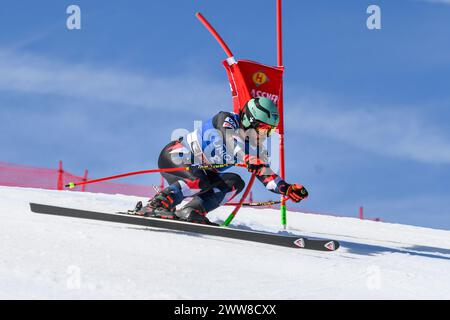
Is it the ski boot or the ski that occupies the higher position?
the ski boot

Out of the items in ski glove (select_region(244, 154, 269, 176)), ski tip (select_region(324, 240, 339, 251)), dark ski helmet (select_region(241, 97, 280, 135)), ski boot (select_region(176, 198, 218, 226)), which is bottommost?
ski tip (select_region(324, 240, 339, 251))

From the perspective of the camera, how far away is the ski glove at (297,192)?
6375mm

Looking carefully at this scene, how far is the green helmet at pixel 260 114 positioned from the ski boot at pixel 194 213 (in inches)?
42.9

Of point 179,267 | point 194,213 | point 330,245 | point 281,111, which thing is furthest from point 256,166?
point 281,111

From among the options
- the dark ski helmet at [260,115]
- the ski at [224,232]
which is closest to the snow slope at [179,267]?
the ski at [224,232]

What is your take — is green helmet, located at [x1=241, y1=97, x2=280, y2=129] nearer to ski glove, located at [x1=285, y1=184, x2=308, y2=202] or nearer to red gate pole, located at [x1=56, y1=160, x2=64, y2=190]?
ski glove, located at [x1=285, y1=184, x2=308, y2=202]

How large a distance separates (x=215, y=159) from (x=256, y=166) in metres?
Answer: 0.58

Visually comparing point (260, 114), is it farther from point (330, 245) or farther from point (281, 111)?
point (281, 111)

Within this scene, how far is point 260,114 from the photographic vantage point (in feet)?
22.5

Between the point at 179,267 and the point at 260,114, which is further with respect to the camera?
the point at 260,114

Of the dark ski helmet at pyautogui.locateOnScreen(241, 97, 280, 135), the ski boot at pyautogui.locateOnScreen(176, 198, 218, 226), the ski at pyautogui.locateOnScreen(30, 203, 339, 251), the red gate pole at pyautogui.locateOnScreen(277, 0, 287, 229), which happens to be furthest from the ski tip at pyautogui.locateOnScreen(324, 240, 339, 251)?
the red gate pole at pyautogui.locateOnScreen(277, 0, 287, 229)

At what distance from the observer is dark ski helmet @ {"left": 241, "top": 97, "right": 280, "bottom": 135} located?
271 inches

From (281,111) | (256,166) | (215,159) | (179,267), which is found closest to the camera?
(179,267)

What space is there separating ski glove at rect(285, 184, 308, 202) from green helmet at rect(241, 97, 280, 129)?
0.89m
